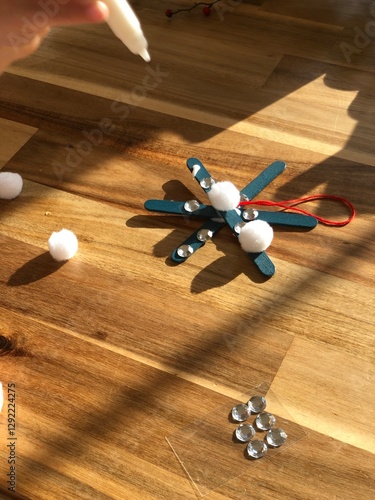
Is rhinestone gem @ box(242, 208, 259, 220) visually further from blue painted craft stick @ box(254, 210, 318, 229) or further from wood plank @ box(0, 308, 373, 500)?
wood plank @ box(0, 308, 373, 500)

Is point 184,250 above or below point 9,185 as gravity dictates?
below

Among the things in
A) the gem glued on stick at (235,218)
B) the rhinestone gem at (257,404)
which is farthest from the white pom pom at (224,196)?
the rhinestone gem at (257,404)

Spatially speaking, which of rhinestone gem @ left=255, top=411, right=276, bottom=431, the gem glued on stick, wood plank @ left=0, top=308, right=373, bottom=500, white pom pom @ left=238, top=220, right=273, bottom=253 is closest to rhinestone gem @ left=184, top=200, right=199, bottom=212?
the gem glued on stick

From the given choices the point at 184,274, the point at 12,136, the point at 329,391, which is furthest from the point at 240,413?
the point at 12,136

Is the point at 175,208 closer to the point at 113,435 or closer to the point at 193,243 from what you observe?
the point at 193,243

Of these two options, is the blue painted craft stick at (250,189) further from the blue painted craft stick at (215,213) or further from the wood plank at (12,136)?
the wood plank at (12,136)

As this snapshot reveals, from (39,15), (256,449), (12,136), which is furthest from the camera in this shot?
(12,136)
